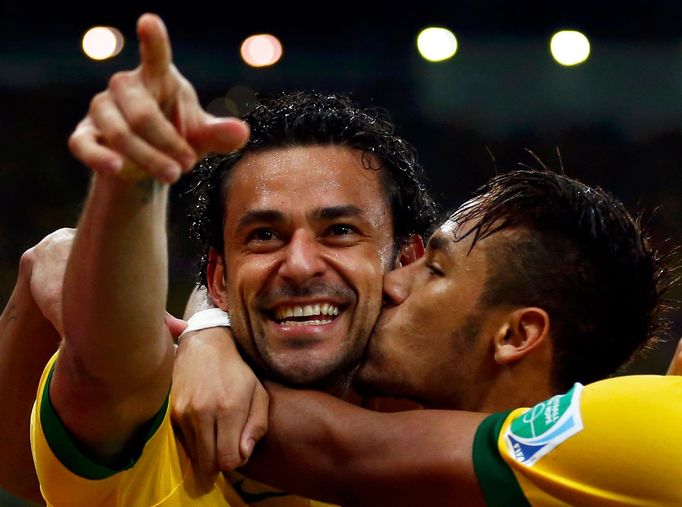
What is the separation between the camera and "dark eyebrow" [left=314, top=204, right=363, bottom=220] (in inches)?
105

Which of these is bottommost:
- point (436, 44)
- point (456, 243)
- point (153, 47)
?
point (456, 243)

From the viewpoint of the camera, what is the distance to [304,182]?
271 centimetres

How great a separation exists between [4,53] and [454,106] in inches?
146

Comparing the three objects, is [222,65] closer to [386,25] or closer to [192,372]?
[386,25]

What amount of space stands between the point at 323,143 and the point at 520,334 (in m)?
0.74

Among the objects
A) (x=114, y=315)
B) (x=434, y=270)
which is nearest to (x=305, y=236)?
(x=434, y=270)

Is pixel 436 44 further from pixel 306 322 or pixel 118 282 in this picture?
pixel 118 282

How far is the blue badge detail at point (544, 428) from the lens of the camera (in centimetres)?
211

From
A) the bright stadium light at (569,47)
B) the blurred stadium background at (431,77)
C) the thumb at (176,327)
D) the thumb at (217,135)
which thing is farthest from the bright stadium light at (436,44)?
the thumb at (217,135)

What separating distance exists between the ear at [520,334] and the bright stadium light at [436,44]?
6579 millimetres

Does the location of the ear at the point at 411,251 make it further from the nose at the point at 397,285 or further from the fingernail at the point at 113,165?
the fingernail at the point at 113,165

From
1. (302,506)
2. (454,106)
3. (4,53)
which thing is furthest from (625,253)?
(4,53)

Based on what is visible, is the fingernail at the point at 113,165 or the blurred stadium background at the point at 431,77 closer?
the fingernail at the point at 113,165

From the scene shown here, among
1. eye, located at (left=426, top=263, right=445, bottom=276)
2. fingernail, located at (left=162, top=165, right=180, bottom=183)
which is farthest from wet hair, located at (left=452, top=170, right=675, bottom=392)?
fingernail, located at (left=162, top=165, right=180, bottom=183)
